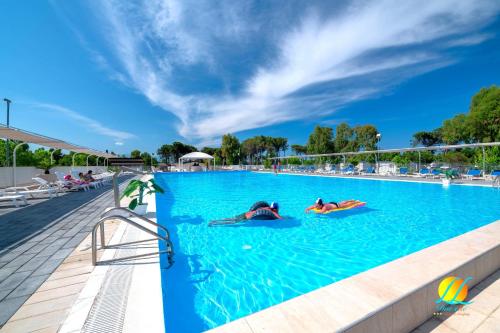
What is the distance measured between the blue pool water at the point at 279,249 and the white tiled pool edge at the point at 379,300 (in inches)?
48.6

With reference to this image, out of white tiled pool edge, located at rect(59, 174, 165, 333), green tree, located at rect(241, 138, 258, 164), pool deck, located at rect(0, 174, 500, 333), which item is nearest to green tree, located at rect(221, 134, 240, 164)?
green tree, located at rect(241, 138, 258, 164)

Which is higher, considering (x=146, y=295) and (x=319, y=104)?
(x=319, y=104)

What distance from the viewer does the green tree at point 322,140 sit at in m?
48.1

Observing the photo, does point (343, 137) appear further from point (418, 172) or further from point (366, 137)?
point (418, 172)

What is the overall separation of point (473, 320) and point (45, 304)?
3.56 metres

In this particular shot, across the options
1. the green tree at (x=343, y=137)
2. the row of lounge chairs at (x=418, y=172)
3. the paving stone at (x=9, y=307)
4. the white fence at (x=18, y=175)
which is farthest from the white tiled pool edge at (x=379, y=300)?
the green tree at (x=343, y=137)

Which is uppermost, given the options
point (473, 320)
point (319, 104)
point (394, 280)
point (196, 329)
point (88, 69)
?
point (319, 104)

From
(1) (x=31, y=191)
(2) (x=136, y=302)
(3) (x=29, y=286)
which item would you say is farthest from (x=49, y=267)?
(1) (x=31, y=191)

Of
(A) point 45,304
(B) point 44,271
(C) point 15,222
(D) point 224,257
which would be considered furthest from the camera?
(C) point 15,222

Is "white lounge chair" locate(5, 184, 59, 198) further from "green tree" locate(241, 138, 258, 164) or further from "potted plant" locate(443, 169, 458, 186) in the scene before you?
"green tree" locate(241, 138, 258, 164)

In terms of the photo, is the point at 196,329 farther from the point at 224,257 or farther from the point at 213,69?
the point at 213,69

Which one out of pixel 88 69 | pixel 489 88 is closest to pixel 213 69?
pixel 88 69

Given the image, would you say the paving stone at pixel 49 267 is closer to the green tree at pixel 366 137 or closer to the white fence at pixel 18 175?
the white fence at pixel 18 175

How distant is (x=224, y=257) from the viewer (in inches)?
159
